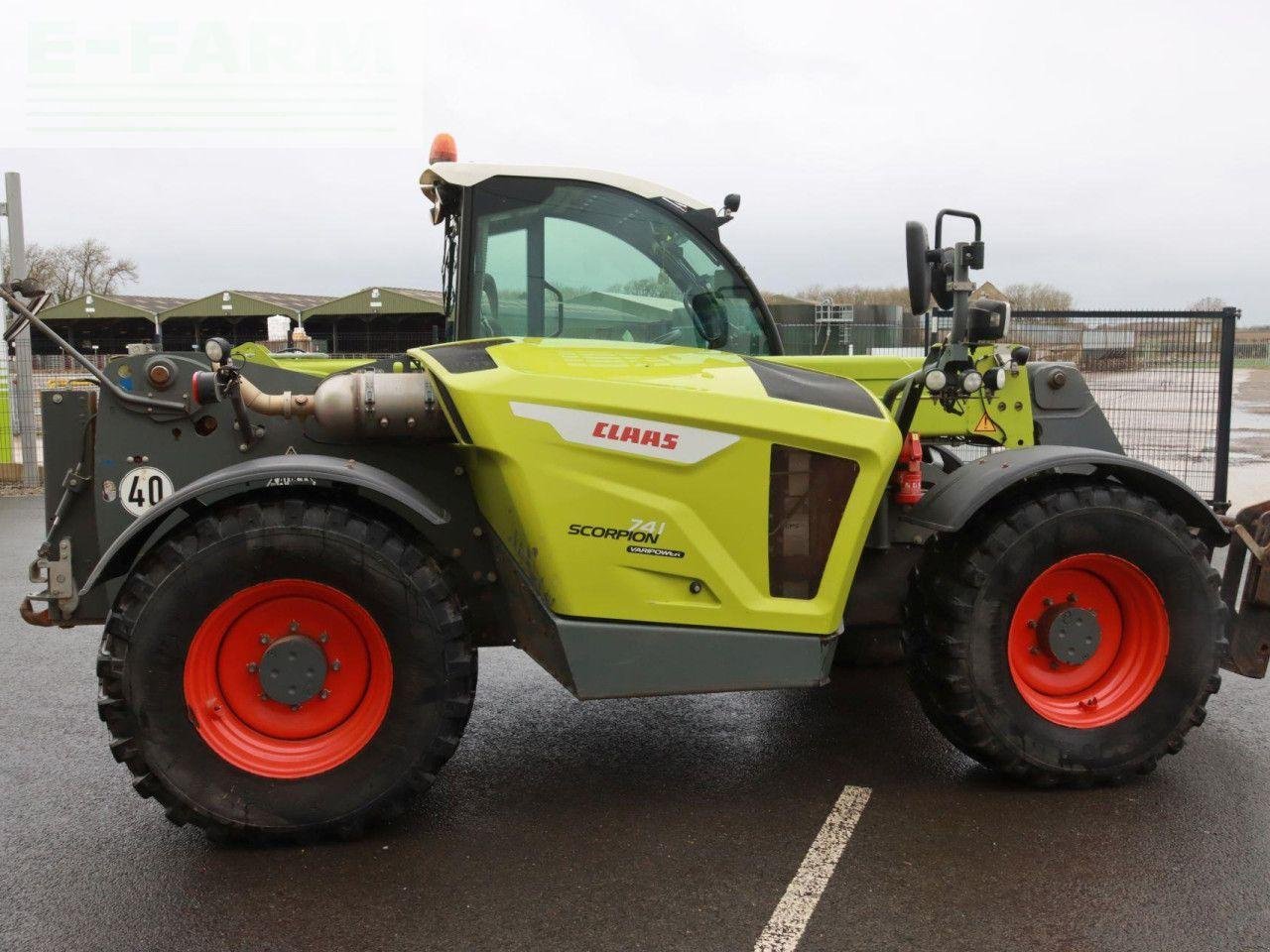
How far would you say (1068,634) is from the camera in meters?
3.84

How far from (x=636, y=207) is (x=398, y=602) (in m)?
2.00

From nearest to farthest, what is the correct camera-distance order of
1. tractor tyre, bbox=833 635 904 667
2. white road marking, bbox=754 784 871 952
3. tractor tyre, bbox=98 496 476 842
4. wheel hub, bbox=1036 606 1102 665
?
white road marking, bbox=754 784 871 952 → tractor tyre, bbox=98 496 476 842 → wheel hub, bbox=1036 606 1102 665 → tractor tyre, bbox=833 635 904 667

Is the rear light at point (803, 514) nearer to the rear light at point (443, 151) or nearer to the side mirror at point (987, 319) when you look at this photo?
the side mirror at point (987, 319)

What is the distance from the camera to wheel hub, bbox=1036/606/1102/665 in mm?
3836

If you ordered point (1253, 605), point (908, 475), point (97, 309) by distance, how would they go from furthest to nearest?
1. point (97, 309)
2. point (1253, 605)
3. point (908, 475)

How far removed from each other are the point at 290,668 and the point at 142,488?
3.22ft

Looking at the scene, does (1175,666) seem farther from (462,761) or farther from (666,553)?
(462,761)

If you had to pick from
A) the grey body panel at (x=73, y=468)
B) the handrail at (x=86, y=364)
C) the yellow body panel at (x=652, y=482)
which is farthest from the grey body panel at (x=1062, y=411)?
the grey body panel at (x=73, y=468)

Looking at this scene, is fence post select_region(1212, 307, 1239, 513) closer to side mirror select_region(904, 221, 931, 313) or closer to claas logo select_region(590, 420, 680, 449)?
side mirror select_region(904, 221, 931, 313)

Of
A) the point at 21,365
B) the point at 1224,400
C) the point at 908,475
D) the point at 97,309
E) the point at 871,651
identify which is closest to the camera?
the point at 908,475

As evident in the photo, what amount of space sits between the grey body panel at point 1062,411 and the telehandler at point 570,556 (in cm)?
85

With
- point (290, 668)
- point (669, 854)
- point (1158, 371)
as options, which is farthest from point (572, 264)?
point (1158, 371)

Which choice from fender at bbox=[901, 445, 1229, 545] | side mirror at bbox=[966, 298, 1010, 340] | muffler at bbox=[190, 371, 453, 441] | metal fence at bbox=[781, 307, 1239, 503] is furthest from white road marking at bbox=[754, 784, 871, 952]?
metal fence at bbox=[781, 307, 1239, 503]

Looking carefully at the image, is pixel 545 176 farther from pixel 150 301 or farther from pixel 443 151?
pixel 150 301
